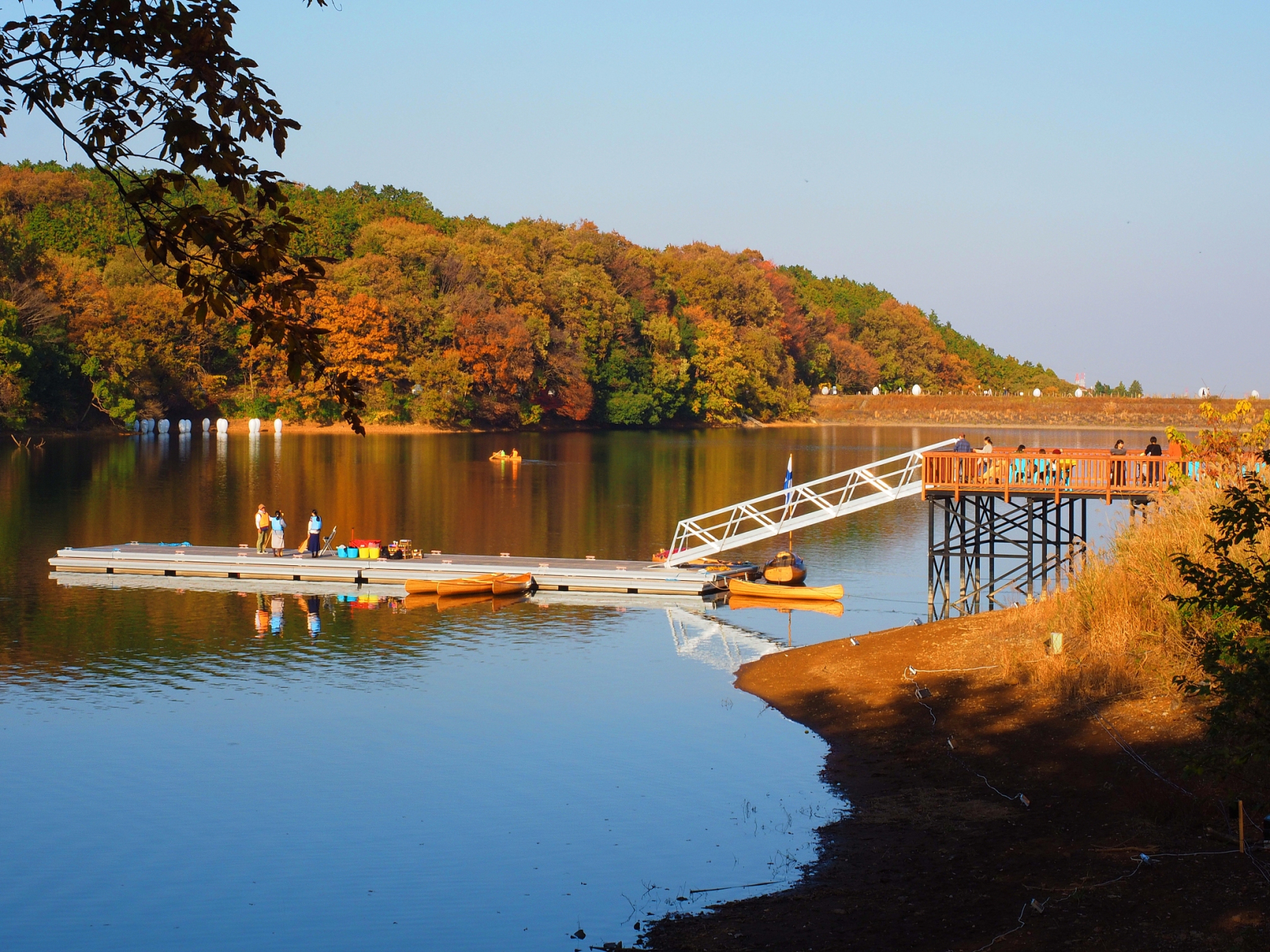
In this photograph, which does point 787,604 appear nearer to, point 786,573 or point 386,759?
point 786,573

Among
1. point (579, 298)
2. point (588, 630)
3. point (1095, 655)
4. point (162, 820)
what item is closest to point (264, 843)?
point (162, 820)

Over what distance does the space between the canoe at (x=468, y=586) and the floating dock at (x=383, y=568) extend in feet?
3.14

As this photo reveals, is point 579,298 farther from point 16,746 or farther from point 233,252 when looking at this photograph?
point 233,252

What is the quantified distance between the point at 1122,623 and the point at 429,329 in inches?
3571

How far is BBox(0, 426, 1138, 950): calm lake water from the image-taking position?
1201cm

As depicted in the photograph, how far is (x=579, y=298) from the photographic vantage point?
391 ft

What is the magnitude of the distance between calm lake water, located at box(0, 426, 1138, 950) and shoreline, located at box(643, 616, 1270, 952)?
75 centimetres

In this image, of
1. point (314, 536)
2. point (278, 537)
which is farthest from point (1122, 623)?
point (278, 537)

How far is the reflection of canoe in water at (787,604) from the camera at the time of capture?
29955 millimetres

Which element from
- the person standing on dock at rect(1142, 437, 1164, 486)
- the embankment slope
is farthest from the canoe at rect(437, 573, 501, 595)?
the embankment slope

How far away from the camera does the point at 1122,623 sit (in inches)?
675

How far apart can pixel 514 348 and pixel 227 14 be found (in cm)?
10094

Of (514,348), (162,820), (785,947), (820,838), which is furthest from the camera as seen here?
(514,348)

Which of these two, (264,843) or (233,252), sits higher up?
(233,252)
